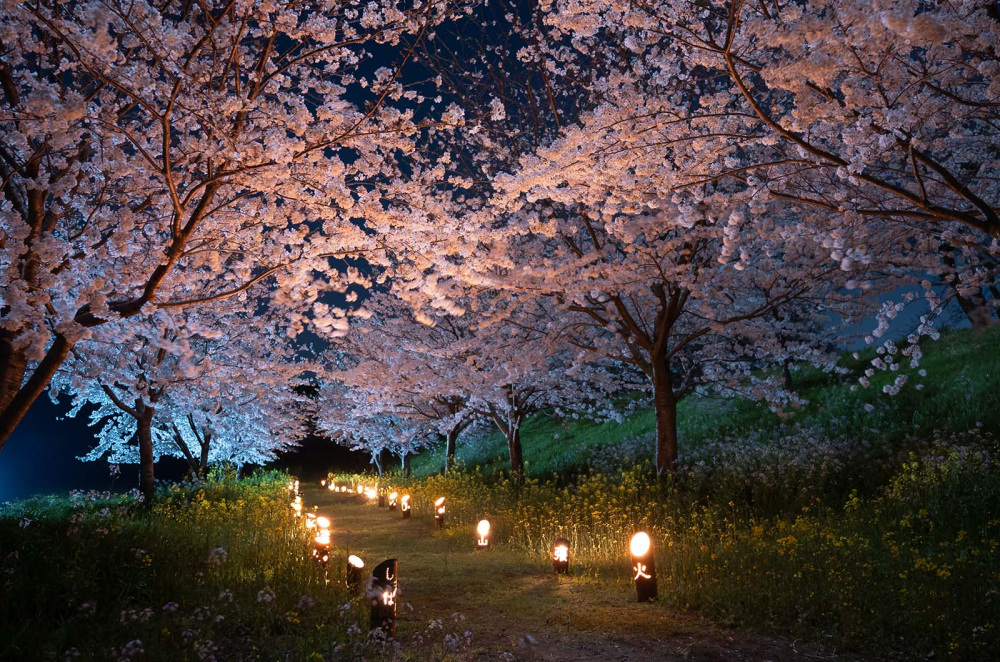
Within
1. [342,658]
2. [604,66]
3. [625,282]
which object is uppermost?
[604,66]

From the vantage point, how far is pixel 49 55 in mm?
6223

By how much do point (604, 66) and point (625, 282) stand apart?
3963mm

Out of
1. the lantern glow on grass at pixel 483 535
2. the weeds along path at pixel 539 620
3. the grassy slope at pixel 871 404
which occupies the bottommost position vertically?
the weeds along path at pixel 539 620

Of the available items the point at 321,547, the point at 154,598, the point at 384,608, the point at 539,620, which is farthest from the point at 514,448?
the point at 154,598

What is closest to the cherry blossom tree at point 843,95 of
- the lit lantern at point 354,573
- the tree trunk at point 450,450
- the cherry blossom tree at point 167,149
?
the cherry blossom tree at point 167,149

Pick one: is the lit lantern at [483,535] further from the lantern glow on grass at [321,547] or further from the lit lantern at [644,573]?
the lit lantern at [644,573]

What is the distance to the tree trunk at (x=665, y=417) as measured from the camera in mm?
12047

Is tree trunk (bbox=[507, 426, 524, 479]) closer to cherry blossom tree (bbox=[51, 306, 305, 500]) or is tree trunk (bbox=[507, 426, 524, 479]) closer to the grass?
cherry blossom tree (bbox=[51, 306, 305, 500])

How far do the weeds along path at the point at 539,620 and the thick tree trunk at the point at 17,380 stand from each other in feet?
12.5

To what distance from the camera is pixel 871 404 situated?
14.5 metres

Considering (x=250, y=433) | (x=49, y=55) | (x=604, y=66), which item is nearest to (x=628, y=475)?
(x=604, y=66)

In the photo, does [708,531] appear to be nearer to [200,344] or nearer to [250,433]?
[200,344]

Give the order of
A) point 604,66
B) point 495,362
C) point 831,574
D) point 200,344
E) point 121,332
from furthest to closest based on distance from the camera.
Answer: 1. point 200,344
2. point 495,362
3. point 604,66
4. point 121,332
5. point 831,574

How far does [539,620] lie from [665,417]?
676cm
